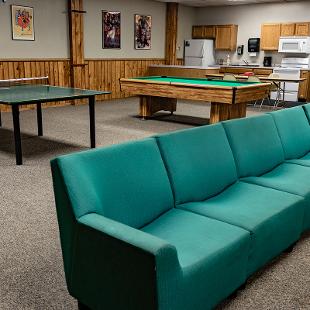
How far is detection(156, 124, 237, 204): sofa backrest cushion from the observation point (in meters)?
2.33

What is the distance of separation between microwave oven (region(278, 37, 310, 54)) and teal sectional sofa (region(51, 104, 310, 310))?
799 cm

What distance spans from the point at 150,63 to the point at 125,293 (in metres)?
10.1

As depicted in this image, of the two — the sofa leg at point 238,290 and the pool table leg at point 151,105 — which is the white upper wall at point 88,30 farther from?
the sofa leg at point 238,290

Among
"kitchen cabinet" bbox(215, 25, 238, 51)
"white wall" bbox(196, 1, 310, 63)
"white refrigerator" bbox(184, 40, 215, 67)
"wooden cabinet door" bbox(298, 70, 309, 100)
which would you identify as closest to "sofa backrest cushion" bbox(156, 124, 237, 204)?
"wooden cabinet door" bbox(298, 70, 309, 100)

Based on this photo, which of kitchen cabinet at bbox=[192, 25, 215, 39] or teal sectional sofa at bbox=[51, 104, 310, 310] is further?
kitchen cabinet at bbox=[192, 25, 215, 39]

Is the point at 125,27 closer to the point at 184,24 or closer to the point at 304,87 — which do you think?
the point at 184,24

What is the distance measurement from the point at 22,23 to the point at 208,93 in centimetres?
434

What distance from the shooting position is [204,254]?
5.77 feet

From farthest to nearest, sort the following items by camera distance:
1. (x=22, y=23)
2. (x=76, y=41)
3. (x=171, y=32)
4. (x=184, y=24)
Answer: (x=184, y=24) → (x=171, y=32) → (x=76, y=41) → (x=22, y=23)

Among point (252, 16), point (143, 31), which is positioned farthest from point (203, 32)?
point (143, 31)

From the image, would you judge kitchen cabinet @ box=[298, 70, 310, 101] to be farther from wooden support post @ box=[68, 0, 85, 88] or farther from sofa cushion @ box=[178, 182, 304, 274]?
sofa cushion @ box=[178, 182, 304, 274]

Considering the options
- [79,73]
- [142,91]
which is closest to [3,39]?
[79,73]

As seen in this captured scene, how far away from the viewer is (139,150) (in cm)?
217

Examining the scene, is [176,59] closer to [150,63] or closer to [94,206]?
[150,63]
